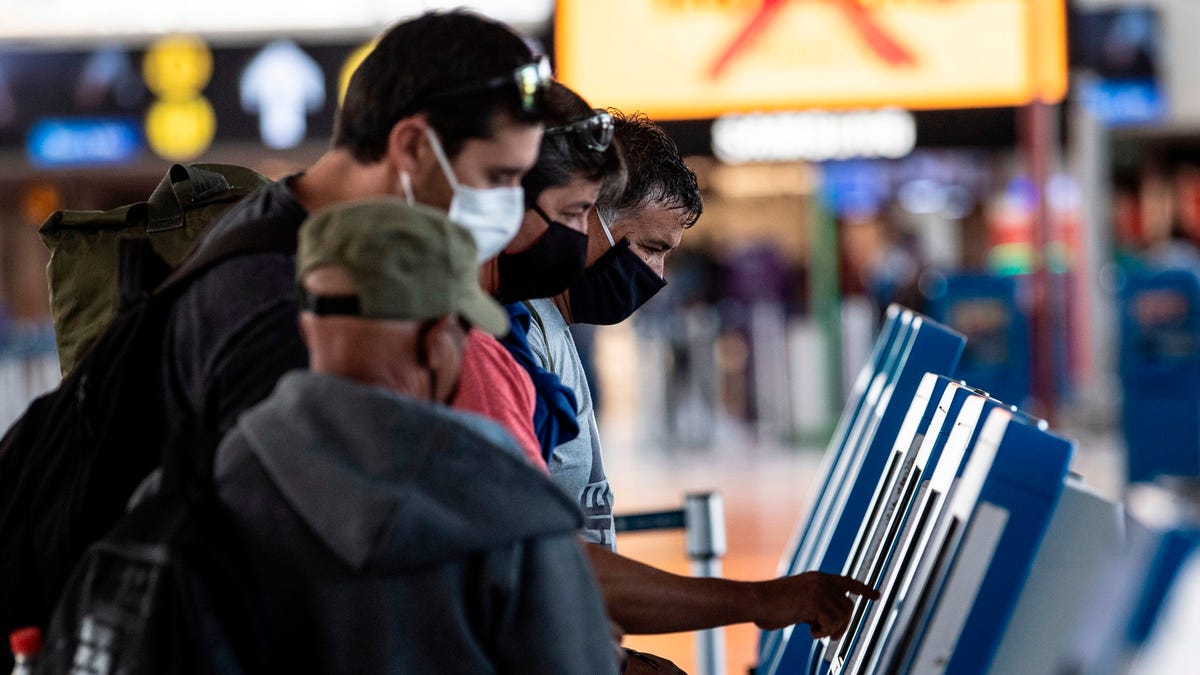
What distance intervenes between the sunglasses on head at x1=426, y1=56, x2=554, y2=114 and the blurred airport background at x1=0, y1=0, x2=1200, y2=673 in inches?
123

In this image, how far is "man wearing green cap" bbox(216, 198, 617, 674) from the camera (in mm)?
1360

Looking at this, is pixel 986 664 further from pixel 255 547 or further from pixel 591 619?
pixel 255 547

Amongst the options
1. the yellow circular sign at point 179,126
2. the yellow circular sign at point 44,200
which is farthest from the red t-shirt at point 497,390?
the yellow circular sign at point 44,200

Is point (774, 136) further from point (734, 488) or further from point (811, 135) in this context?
point (734, 488)

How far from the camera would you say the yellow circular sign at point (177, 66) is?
928cm

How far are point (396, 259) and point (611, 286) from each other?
1140mm

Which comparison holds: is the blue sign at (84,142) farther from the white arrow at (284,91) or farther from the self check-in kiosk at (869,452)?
the self check-in kiosk at (869,452)

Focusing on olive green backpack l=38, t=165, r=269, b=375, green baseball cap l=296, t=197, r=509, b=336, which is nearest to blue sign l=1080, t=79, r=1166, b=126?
olive green backpack l=38, t=165, r=269, b=375

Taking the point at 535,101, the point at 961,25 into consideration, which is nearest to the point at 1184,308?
the point at 961,25

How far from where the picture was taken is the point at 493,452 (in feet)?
4.60

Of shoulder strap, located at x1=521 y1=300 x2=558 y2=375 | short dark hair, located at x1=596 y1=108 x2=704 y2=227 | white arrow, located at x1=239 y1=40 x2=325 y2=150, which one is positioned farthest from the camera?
white arrow, located at x1=239 y1=40 x2=325 y2=150

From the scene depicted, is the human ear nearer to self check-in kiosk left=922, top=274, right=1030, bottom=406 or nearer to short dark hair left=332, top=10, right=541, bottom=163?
short dark hair left=332, top=10, right=541, bottom=163

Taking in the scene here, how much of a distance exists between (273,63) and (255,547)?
8268mm

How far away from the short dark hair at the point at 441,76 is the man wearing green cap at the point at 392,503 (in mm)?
321
